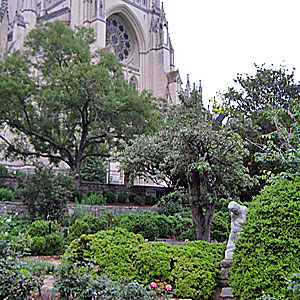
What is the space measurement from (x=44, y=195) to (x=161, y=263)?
8.90 m

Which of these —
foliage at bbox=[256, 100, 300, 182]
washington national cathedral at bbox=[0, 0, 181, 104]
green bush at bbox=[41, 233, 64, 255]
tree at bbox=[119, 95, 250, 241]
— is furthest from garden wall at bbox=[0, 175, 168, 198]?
foliage at bbox=[256, 100, 300, 182]

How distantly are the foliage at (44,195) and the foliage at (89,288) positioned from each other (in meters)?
9.33

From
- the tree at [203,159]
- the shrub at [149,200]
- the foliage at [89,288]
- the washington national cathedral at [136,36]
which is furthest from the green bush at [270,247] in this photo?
the washington national cathedral at [136,36]

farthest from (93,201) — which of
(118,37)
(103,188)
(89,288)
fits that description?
(118,37)

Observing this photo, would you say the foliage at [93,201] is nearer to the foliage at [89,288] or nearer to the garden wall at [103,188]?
the garden wall at [103,188]

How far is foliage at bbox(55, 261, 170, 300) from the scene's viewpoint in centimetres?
→ 438

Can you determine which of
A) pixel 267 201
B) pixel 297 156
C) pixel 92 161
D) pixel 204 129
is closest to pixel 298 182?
pixel 267 201

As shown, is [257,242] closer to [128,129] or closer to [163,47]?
[128,129]

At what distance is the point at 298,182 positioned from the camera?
184 inches

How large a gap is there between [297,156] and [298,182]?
1.86 meters

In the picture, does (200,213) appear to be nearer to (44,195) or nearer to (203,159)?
(203,159)

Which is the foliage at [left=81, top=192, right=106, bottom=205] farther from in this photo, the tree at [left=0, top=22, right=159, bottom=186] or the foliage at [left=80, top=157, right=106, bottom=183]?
the foliage at [left=80, top=157, right=106, bottom=183]

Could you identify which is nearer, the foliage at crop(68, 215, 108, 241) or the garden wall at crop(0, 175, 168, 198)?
the foliage at crop(68, 215, 108, 241)

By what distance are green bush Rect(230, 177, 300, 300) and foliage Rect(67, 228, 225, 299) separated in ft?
3.60
